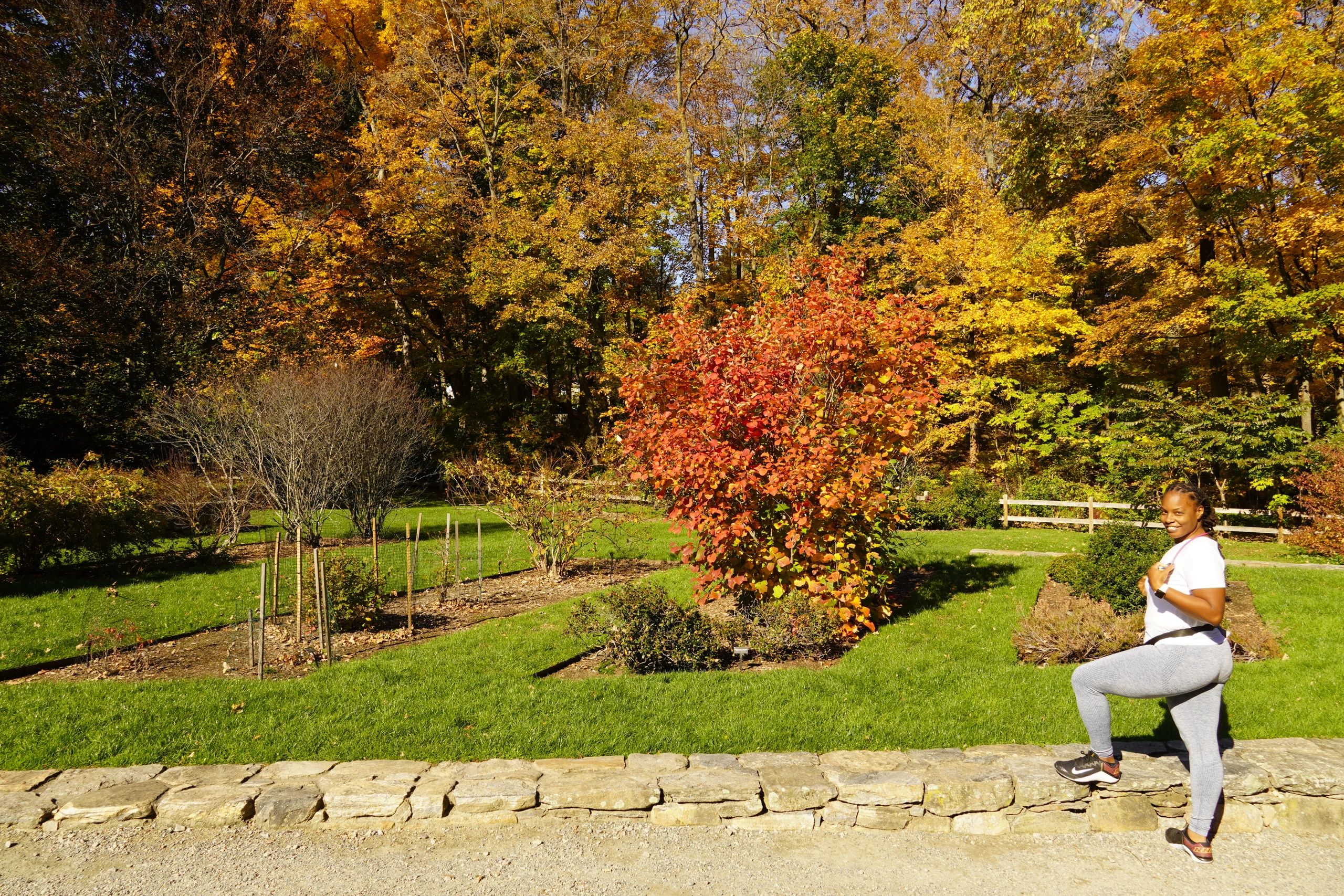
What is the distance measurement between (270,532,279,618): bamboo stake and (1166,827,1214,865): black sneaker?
7.31 metres

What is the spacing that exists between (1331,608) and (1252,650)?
74.8 inches

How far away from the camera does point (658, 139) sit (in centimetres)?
2361

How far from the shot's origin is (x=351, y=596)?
8.22 metres

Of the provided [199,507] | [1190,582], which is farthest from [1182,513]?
[199,507]

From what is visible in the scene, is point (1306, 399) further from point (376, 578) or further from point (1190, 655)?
point (376, 578)

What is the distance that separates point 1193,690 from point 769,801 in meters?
2.21

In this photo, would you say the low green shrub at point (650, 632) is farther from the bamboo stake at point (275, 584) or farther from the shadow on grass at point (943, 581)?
the bamboo stake at point (275, 584)

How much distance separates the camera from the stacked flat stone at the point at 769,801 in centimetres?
415

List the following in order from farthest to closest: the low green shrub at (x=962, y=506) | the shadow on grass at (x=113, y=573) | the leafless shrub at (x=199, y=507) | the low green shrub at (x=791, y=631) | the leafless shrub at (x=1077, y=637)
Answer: the low green shrub at (x=962, y=506) < the leafless shrub at (x=199, y=507) < the shadow on grass at (x=113, y=573) < the low green shrub at (x=791, y=631) < the leafless shrub at (x=1077, y=637)

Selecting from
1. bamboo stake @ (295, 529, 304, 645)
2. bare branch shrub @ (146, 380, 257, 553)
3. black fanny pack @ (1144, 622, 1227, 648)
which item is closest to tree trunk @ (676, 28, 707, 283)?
bare branch shrub @ (146, 380, 257, 553)

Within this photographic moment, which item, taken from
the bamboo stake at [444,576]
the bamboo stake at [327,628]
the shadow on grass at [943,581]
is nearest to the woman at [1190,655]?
the shadow on grass at [943,581]

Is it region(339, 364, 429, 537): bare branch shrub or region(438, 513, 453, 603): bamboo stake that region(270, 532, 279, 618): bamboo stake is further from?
region(339, 364, 429, 537): bare branch shrub

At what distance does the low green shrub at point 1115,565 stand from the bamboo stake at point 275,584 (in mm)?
8038

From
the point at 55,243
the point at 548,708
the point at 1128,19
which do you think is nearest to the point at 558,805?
the point at 548,708
